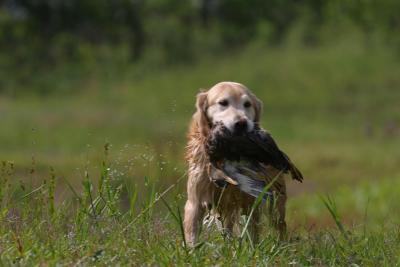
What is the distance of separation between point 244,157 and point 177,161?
872mm

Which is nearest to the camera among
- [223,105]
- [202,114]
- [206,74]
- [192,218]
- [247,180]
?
[247,180]

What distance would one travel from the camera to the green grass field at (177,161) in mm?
5230

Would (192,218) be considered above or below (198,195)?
below

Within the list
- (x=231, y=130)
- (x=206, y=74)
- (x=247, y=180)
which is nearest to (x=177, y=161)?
(x=231, y=130)

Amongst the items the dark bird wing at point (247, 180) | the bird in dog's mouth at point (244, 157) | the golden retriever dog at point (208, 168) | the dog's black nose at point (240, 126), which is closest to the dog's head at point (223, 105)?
the golden retriever dog at point (208, 168)

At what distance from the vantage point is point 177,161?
682cm

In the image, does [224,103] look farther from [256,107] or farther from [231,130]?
[231,130]

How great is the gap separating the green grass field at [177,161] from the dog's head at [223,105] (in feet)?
1.06

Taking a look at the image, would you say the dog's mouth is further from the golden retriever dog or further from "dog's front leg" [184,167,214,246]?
"dog's front leg" [184,167,214,246]

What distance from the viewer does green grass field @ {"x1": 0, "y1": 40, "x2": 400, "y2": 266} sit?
17.2 ft

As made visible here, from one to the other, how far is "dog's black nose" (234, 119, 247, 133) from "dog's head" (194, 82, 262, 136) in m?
0.28

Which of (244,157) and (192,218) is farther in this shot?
(192,218)

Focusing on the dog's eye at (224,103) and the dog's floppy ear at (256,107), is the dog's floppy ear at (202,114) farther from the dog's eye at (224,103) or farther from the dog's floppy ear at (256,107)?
the dog's floppy ear at (256,107)

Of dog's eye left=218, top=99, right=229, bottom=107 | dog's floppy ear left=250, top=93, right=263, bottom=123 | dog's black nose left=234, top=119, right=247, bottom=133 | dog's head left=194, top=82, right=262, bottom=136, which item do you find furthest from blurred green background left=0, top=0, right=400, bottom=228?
dog's black nose left=234, top=119, right=247, bottom=133
